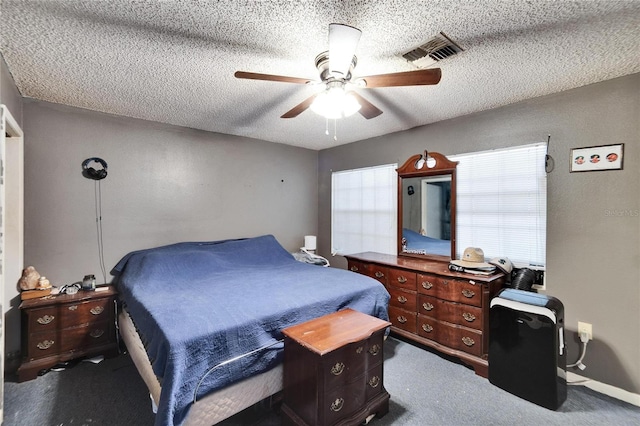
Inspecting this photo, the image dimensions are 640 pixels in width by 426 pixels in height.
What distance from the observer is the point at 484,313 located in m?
2.45

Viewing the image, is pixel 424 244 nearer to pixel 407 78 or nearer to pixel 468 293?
pixel 468 293

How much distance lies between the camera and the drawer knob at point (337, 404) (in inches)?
65.3

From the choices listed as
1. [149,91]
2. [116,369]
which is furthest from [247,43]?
[116,369]

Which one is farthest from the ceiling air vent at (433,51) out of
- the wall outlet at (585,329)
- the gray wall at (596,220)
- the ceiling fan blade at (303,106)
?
the wall outlet at (585,329)

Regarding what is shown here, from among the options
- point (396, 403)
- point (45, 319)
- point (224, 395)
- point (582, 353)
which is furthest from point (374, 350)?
point (45, 319)

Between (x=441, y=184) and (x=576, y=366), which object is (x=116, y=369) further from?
(x=576, y=366)

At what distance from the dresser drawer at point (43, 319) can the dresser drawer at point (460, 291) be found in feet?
11.3

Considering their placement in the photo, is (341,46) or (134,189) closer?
(341,46)

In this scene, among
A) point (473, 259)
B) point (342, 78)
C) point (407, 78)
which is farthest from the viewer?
point (473, 259)

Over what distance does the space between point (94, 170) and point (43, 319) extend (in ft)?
4.75

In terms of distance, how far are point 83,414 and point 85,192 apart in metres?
2.04

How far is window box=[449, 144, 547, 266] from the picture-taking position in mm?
2623

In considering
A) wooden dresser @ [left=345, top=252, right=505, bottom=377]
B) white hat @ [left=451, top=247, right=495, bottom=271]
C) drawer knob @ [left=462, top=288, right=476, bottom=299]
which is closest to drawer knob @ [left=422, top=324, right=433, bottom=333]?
wooden dresser @ [left=345, top=252, right=505, bottom=377]

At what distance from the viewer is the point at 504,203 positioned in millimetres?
2842
